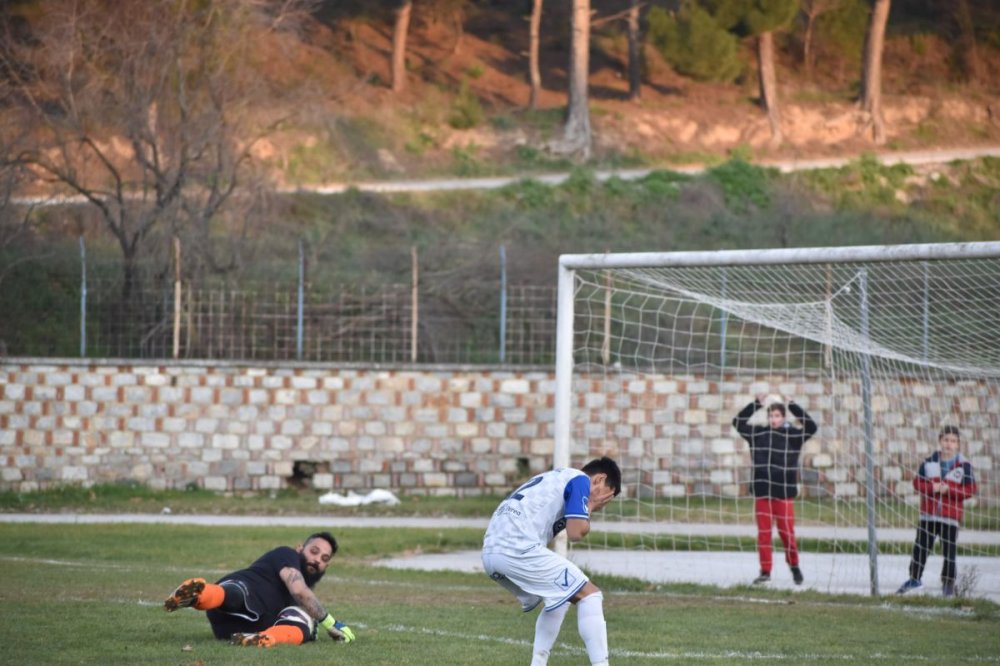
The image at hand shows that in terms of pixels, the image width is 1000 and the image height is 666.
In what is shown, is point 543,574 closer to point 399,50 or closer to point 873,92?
point 399,50

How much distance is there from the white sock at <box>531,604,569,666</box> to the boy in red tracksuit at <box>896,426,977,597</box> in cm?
641

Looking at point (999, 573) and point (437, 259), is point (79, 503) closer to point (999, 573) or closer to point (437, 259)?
point (437, 259)

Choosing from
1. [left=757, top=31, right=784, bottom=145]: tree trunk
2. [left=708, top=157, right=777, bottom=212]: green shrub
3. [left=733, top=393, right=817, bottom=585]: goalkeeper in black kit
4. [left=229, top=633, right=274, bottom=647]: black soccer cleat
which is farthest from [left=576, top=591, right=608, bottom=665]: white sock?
[left=757, top=31, right=784, bottom=145]: tree trunk

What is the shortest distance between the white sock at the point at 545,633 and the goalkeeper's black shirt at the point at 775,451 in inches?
244

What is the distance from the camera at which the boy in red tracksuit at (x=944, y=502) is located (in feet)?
42.1

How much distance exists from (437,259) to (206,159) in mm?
5351

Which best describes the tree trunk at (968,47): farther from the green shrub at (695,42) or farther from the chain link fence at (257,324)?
the chain link fence at (257,324)

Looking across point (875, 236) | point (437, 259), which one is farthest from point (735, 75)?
point (437, 259)

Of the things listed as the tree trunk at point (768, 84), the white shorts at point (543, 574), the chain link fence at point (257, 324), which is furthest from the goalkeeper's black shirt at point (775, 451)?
the tree trunk at point (768, 84)

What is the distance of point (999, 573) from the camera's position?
1427cm

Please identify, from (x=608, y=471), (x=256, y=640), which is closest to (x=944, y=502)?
(x=608, y=471)

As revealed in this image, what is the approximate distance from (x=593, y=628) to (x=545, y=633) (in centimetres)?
39

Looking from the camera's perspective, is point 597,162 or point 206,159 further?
point 597,162

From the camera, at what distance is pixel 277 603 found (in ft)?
30.3
